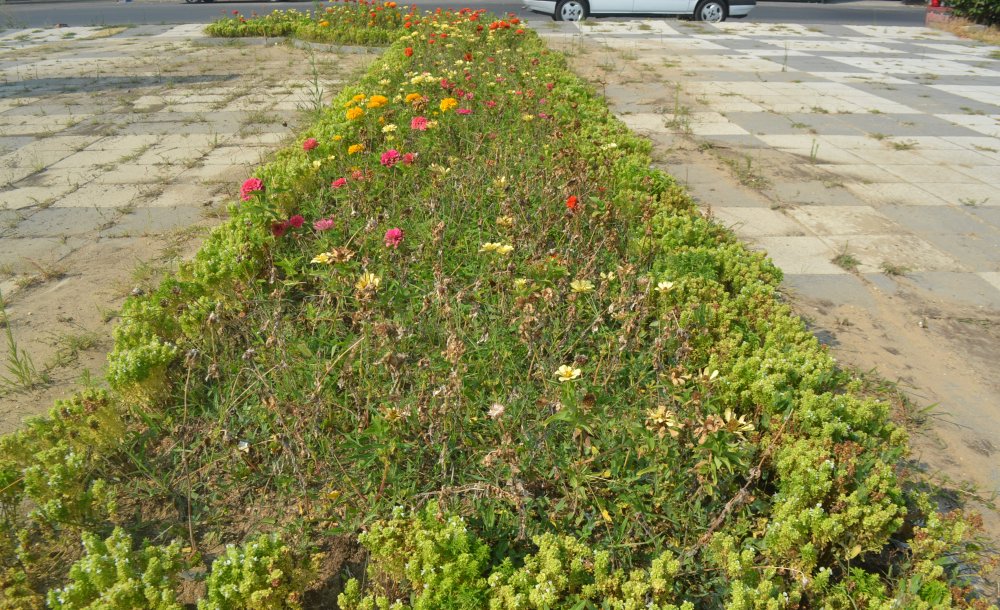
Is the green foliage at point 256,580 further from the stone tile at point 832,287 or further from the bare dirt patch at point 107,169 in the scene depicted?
the stone tile at point 832,287

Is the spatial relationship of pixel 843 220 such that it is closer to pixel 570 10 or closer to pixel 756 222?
pixel 756 222

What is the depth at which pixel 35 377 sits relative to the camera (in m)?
2.87

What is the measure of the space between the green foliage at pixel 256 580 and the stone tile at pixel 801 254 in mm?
3303

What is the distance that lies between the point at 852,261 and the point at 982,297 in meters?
0.69

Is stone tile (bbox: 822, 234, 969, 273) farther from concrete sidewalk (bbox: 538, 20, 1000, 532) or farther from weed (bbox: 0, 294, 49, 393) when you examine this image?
weed (bbox: 0, 294, 49, 393)

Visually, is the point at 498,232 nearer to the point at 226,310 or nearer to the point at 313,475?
the point at 226,310

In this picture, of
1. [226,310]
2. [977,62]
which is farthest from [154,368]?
[977,62]

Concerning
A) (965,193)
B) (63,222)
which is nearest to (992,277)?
(965,193)

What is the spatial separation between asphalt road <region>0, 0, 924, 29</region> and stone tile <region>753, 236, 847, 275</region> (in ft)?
43.5

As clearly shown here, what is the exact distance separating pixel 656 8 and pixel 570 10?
2084mm

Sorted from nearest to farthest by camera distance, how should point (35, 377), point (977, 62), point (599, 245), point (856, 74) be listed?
point (35, 377) < point (599, 245) < point (856, 74) < point (977, 62)

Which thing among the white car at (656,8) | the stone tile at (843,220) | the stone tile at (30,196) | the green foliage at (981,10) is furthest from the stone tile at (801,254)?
the green foliage at (981,10)

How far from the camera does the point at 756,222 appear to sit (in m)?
4.65

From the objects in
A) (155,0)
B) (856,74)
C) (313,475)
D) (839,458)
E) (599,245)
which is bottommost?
(313,475)
